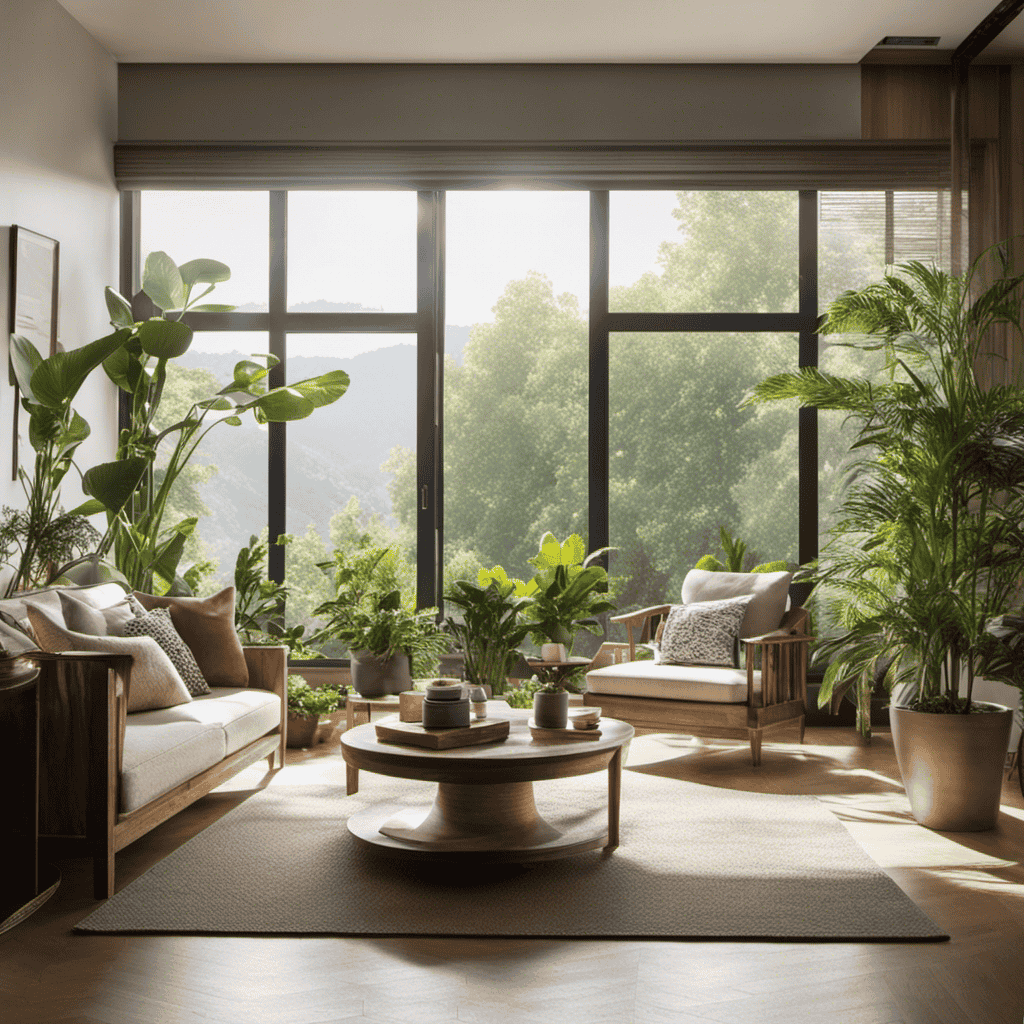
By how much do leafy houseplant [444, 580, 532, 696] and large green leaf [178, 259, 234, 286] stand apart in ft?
6.73

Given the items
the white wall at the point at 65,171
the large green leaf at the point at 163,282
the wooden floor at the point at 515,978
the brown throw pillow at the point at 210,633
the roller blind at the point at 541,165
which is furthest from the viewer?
the roller blind at the point at 541,165

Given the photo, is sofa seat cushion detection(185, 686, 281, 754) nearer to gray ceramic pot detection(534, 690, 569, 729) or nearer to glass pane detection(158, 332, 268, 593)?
gray ceramic pot detection(534, 690, 569, 729)

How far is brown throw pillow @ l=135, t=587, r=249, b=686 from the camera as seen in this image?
14.1 feet

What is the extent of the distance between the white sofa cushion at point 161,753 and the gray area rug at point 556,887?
255 mm

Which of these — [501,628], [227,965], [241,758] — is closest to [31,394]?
[241,758]

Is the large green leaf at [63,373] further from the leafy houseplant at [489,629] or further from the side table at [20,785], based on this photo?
the leafy houseplant at [489,629]

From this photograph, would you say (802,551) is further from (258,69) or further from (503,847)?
(258,69)

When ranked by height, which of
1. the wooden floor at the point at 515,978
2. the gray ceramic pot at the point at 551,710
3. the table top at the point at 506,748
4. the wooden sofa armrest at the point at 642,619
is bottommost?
the wooden floor at the point at 515,978

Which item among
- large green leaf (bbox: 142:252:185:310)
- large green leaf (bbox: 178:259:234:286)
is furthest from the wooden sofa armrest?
large green leaf (bbox: 142:252:185:310)

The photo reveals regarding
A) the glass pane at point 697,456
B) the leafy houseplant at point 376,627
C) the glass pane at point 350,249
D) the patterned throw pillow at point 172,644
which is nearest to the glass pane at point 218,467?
the glass pane at point 350,249

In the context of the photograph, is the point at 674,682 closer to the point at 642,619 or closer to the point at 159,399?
the point at 642,619

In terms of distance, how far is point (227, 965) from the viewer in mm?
2529

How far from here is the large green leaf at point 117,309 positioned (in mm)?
5297

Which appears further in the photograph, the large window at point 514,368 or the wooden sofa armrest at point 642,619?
the large window at point 514,368
